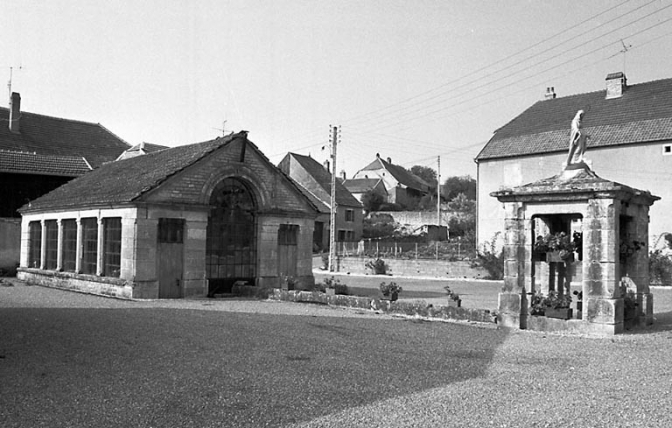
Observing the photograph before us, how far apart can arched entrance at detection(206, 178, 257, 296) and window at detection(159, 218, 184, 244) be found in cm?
117

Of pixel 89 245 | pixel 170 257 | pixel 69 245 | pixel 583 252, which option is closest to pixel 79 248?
pixel 89 245

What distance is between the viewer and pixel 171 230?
59.0 ft

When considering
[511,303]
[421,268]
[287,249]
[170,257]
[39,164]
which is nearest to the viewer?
[511,303]

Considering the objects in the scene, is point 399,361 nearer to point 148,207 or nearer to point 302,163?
point 148,207

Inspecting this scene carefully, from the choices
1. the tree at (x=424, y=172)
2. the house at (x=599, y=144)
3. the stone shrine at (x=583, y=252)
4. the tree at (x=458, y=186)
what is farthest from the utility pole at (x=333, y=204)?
the tree at (x=424, y=172)

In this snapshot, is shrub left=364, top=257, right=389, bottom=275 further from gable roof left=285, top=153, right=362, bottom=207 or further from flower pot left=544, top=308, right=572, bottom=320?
flower pot left=544, top=308, right=572, bottom=320

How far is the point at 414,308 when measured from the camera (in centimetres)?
1434

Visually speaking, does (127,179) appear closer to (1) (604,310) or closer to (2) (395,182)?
(1) (604,310)

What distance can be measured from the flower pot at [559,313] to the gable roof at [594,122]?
833 inches

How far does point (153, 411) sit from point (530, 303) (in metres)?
8.72

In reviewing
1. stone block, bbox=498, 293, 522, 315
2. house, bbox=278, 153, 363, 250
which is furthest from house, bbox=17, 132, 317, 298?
house, bbox=278, 153, 363, 250

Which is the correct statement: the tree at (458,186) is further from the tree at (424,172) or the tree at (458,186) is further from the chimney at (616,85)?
the chimney at (616,85)

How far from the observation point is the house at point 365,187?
63.8 metres

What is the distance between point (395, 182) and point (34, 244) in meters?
51.9
